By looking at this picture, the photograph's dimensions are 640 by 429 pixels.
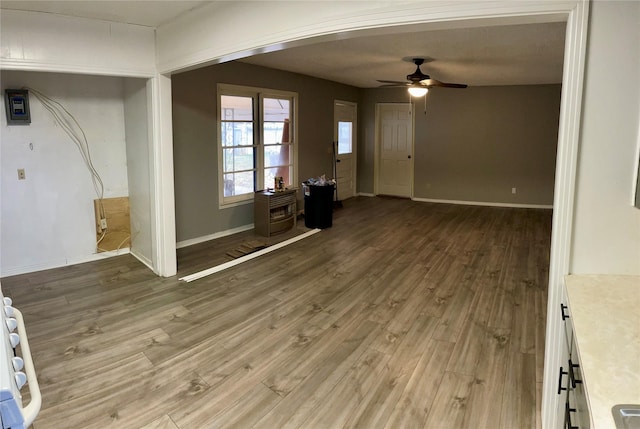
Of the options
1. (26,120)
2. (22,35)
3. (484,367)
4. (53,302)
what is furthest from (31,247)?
(484,367)

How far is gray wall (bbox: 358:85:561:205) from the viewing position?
805 centimetres

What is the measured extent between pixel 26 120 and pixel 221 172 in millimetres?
2273

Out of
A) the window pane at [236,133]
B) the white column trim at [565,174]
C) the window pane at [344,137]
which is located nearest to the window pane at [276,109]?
the window pane at [236,133]

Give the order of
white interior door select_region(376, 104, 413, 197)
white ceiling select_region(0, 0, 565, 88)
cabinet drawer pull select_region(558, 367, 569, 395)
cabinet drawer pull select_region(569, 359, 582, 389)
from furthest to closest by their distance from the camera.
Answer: white interior door select_region(376, 104, 413, 197), white ceiling select_region(0, 0, 565, 88), cabinet drawer pull select_region(558, 367, 569, 395), cabinet drawer pull select_region(569, 359, 582, 389)

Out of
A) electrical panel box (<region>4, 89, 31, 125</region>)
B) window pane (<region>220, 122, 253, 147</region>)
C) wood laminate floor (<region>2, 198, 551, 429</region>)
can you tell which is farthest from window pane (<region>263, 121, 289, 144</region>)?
electrical panel box (<region>4, 89, 31, 125</region>)

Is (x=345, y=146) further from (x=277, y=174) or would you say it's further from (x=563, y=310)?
(x=563, y=310)

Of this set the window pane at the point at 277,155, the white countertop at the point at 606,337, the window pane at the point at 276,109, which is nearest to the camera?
the white countertop at the point at 606,337

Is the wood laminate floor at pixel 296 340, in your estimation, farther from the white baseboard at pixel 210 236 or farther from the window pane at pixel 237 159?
the window pane at pixel 237 159

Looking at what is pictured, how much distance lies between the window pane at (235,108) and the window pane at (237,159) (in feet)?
1.45

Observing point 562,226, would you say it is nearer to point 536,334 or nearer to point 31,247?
point 536,334

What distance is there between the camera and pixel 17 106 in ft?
13.2

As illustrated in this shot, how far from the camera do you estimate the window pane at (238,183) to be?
19.5 ft

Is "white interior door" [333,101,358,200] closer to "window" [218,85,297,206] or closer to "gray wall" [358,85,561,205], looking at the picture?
"gray wall" [358,85,561,205]

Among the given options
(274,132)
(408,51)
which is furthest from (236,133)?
(408,51)
